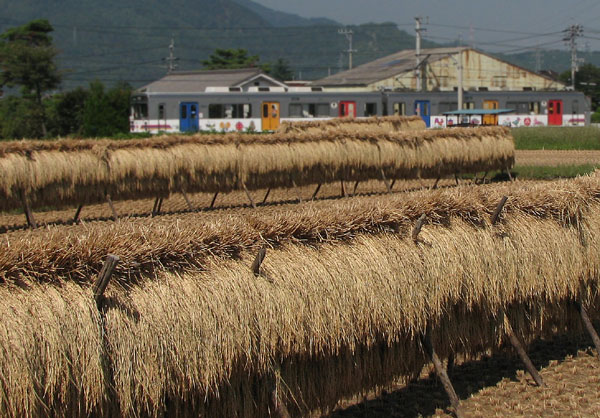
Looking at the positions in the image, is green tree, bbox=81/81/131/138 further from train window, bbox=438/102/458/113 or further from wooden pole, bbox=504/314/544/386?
wooden pole, bbox=504/314/544/386

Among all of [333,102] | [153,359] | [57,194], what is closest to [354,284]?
[153,359]

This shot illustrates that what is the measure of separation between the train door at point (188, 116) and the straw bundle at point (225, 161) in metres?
24.2

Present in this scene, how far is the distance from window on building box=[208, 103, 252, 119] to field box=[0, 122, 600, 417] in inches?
1529

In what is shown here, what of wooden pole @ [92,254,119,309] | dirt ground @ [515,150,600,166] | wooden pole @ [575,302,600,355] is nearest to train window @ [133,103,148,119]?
dirt ground @ [515,150,600,166]

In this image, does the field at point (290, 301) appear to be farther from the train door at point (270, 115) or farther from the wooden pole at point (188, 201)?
the train door at point (270, 115)

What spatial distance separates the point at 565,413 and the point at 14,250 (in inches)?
223

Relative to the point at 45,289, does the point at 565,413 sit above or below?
below

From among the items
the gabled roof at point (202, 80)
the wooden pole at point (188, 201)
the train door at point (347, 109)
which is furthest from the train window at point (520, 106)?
the wooden pole at point (188, 201)

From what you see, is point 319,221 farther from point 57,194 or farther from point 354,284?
point 57,194

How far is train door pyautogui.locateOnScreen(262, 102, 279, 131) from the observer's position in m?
49.2

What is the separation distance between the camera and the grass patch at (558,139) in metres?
37.4

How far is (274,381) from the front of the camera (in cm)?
771

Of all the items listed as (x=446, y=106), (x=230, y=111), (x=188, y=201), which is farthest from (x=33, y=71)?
(x=188, y=201)

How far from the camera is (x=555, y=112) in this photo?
182 ft
